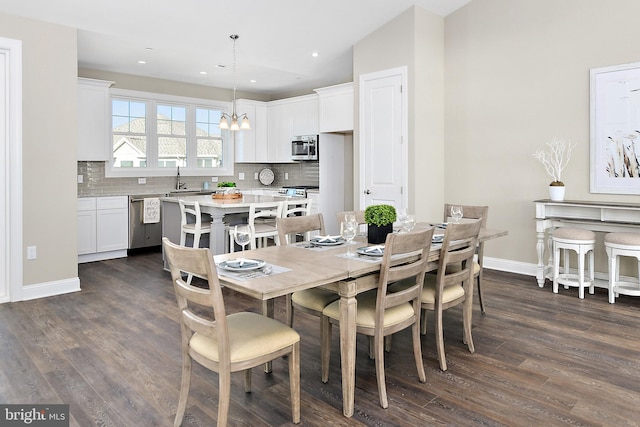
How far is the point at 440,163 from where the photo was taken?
18.6ft

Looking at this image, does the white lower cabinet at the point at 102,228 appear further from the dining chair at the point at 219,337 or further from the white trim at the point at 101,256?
the dining chair at the point at 219,337

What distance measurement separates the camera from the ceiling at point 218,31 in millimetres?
4461

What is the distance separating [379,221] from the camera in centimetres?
287

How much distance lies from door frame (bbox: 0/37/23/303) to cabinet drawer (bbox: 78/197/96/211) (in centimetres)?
176

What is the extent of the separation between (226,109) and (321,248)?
592cm

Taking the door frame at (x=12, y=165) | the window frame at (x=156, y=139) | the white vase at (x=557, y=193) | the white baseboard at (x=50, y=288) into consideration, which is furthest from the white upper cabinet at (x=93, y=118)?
the white vase at (x=557, y=193)

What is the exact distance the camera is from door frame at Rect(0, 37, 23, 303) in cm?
417

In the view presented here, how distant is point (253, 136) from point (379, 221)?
5.67 meters

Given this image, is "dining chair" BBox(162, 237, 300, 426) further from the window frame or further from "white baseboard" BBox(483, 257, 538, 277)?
the window frame

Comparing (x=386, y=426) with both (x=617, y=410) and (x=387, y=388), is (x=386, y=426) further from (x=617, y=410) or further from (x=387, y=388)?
(x=617, y=410)

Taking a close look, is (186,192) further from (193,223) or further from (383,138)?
(383,138)

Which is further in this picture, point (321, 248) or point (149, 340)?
point (149, 340)

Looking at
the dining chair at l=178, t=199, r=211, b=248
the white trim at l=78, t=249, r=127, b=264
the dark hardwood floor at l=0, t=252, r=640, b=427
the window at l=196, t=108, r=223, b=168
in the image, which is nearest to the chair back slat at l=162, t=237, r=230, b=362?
the dark hardwood floor at l=0, t=252, r=640, b=427

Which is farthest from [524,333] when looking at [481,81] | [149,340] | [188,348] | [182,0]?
[182,0]
